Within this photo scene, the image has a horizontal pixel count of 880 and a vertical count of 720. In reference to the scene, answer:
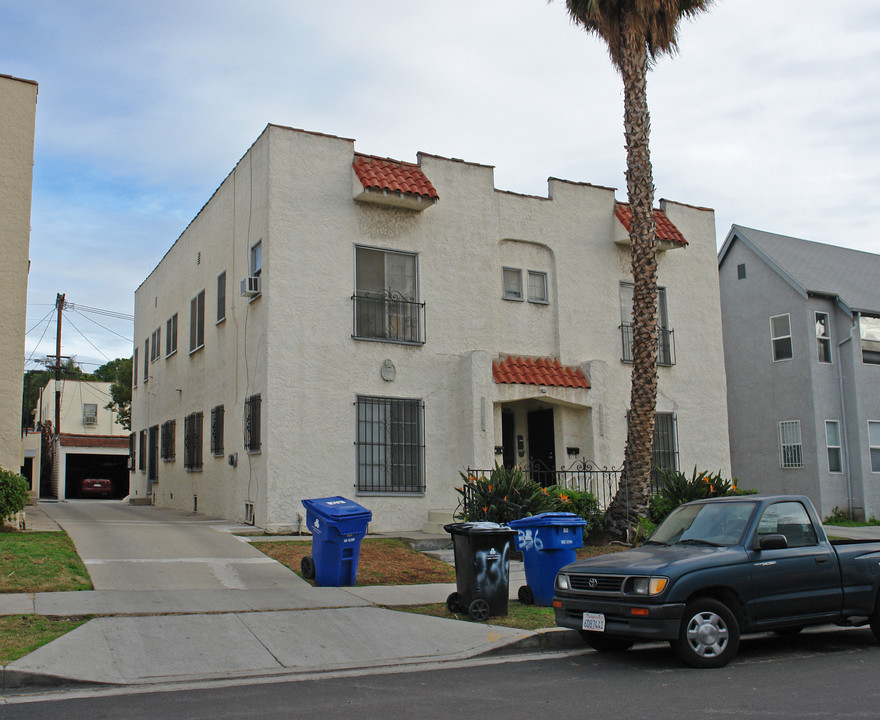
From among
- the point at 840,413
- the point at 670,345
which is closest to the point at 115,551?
the point at 670,345

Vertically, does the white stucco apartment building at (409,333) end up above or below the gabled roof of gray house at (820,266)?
below

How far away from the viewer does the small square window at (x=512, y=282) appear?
17.7 m


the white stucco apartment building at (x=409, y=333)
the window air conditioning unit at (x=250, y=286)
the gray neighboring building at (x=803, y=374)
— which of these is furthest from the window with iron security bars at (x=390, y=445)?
the gray neighboring building at (x=803, y=374)

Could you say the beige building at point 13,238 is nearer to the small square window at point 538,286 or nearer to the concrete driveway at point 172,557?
the concrete driveway at point 172,557

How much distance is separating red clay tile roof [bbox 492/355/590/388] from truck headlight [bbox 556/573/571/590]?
8125mm

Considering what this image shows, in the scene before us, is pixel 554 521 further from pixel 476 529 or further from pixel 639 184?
pixel 639 184

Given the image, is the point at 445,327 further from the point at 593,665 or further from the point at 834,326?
the point at 834,326

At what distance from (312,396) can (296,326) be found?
1.25 meters

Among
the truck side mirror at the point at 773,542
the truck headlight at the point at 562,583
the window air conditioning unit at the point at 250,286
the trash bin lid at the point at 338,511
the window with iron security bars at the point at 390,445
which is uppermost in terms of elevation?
the window air conditioning unit at the point at 250,286

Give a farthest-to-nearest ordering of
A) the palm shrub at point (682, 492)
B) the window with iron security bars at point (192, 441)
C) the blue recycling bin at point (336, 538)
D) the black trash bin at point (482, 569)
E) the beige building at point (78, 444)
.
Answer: the beige building at point (78, 444) → the window with iron security bars at point (192, 441) → the palm shrub at point (682, 492) → the blue recycling bin at point (336, 538) → the black trash bin at point (482, 569)

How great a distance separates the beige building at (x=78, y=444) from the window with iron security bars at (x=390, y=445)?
22.4 meters

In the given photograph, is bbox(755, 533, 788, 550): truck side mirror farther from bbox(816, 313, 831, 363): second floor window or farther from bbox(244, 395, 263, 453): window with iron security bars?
bbox(816, 313, 831, 363): second floor window

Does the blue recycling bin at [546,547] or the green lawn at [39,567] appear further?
the blue recycling bin at [546,547]

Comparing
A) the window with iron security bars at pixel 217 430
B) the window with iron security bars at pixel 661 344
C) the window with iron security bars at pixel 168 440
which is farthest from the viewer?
the window with iron security bars at pixel 168 440
